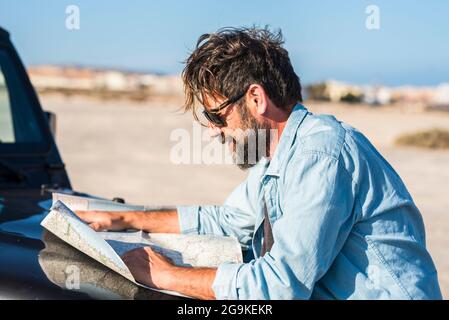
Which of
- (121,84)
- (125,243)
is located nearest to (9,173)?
(125,243)

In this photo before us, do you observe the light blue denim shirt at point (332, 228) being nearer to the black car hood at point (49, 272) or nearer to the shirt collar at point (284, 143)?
the shirt collar at point (284, 143)

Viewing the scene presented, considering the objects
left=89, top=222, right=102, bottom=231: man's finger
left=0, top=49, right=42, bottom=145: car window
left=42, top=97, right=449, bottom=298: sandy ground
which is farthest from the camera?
left=42, top=97, right=449, bottom=298: sandy ground

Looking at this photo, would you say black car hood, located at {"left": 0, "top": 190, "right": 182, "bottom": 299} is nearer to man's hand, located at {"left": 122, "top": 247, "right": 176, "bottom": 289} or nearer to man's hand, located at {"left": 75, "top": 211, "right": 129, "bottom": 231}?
man's hand, located at {"left": 122, "top": 247, "right": 176, "bottom": 289}

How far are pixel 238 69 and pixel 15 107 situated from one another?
5.99 feet

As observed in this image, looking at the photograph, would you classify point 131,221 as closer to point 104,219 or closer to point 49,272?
point 104,219

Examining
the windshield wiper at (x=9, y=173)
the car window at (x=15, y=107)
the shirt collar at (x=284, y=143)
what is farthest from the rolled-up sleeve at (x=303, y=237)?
the car window at (x=15, y=107)

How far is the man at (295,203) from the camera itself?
202 cm

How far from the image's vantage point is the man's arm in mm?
2791

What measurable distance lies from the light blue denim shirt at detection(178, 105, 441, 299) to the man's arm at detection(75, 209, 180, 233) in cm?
64

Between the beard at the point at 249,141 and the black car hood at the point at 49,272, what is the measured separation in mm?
499

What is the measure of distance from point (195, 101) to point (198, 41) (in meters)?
0.18

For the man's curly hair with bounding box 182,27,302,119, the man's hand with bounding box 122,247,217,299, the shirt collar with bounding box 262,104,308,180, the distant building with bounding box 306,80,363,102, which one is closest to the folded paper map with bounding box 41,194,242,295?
the man's hand with bounding box 122,247,217,299
